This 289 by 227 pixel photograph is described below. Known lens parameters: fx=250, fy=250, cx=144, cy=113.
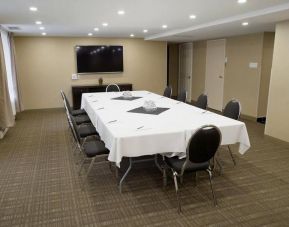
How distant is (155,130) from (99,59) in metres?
5.94

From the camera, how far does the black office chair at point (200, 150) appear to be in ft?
7.89

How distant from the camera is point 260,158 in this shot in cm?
400

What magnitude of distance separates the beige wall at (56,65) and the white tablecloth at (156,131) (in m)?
4.71

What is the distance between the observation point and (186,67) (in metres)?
9.78

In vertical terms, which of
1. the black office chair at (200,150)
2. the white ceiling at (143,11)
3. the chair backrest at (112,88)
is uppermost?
the white ceiling at (143,11)

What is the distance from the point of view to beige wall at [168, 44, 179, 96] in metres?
10.4

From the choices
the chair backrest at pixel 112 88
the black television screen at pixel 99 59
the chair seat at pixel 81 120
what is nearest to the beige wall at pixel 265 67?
the chair backrest at pixel 112 88

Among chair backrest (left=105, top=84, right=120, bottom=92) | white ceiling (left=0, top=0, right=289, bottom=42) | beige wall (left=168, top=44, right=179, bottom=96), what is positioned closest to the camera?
white ceiling (left=0, top=0, right=289, bottom=42)

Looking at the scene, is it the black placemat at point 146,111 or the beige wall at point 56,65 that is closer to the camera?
the black placemat at point 146,111

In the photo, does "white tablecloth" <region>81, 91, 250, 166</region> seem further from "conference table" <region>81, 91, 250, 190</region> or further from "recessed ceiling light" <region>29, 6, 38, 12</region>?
"recessed ceiling light" <region>29, 6, 38, 12</region>

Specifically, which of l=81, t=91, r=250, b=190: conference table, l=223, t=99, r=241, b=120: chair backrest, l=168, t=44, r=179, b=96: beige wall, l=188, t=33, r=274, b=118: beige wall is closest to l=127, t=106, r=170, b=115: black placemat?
l=81, t=91, r=250, b=190: conference table

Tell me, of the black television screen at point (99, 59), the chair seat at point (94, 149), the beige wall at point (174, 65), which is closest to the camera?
the chair seat at point (94, 149)

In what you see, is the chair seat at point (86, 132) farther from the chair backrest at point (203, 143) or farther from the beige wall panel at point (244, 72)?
the beige wall panel at point (244, 72)

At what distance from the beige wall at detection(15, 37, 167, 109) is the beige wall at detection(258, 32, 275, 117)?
3.74 metres
